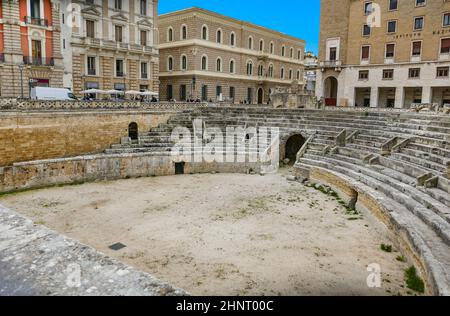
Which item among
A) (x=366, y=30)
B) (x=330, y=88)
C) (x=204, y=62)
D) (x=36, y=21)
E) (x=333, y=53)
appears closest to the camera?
(x=36, y=21)

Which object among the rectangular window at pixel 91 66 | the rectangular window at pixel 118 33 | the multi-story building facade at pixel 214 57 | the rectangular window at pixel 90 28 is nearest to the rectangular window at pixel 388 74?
the multi-story building facade at pixel 214 57

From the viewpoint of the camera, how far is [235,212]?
13.3 meters

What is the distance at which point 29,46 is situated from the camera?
27844 mm

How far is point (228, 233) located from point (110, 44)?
2641 centimetres

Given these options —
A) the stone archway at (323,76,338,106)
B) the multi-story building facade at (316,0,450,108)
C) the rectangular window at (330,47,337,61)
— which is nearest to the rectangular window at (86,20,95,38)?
the multi-story building facade at (316,0,450,108)

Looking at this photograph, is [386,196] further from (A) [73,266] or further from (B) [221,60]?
(B) [221,60]

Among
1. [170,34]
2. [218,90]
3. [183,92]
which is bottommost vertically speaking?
[183,92]

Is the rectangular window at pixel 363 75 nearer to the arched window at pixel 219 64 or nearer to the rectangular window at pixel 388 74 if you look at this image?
the rectangular window at pixel 388 74

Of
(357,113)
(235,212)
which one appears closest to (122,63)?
(357,113)

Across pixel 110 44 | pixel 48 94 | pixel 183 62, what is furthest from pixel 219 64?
pixel 48 94

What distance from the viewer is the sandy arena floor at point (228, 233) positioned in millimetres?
8258

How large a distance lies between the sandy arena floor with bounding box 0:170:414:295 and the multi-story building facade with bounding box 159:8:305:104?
20604 millimetres

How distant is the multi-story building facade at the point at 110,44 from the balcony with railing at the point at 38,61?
1.28 meters

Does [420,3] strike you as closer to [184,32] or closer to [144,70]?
[184,32]
